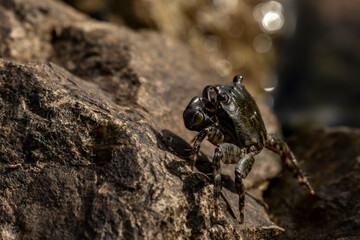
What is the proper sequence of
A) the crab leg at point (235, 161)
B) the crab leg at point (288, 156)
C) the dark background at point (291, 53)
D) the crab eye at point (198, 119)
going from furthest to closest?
the dark background at point (291, 53) → the crab leg at point (288, 156) → the crab eye at point (198, 119) → the crab leg at point (235, 161)

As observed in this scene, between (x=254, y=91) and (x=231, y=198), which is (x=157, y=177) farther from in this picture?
(x=254, y=91)

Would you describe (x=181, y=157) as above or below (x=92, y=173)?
above

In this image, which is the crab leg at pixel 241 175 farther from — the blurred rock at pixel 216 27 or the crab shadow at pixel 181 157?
the blurred rock at pixel 216 27

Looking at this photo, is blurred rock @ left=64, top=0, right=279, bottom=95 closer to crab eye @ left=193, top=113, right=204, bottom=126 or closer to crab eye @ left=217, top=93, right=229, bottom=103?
crab eye @ left=217, top=93, right=229, bottom=103

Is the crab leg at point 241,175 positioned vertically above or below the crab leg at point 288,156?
below

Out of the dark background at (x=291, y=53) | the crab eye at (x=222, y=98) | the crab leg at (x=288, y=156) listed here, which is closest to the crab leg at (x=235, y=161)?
the crab eye at (x=222, y=98)

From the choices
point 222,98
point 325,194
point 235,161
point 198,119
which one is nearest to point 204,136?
point 198,119

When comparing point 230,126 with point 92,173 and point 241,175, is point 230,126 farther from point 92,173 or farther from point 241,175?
point 92,173
